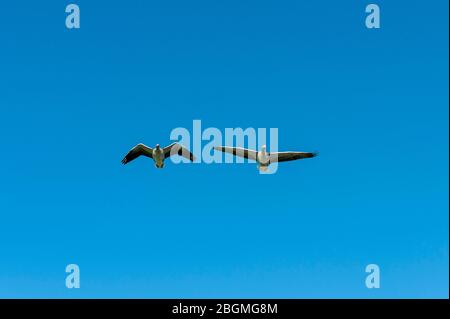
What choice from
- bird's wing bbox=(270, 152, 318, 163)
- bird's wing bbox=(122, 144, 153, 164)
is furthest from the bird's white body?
bird's wing bbox=(122, 144, 153, 164)

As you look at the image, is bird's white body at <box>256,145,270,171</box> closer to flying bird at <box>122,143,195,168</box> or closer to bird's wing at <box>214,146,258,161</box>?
bird's wing at <box>214,146,258,161</box>

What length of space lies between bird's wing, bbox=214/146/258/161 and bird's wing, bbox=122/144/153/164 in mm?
4752

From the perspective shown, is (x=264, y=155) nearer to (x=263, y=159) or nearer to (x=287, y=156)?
(x=263, y=159)

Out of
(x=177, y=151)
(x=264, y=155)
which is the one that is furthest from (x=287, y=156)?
(x=177, y=151)

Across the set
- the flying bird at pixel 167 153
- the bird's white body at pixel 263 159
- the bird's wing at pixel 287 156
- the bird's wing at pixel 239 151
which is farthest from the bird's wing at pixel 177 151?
the bird's wing at pixel 287 156

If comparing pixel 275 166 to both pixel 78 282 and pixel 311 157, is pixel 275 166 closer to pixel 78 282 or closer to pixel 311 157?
pixel 311 157

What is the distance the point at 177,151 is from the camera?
55.3m

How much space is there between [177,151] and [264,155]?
6.12m

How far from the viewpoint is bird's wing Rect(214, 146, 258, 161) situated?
56.9 meters

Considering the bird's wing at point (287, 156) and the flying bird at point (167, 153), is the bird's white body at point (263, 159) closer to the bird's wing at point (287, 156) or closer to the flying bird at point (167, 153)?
the bird's wing at point (287, 156)
